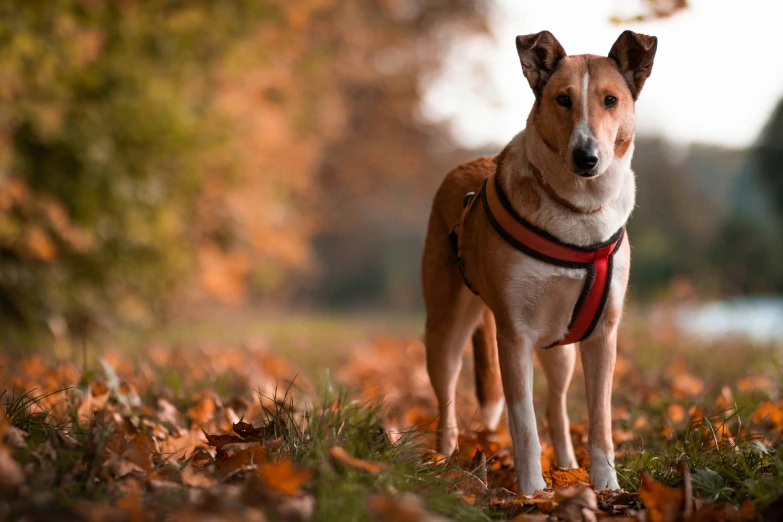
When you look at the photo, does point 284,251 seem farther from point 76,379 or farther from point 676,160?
point 676,160

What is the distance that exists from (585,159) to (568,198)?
11.0 inches

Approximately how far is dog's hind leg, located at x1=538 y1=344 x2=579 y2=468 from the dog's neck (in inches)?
32.6

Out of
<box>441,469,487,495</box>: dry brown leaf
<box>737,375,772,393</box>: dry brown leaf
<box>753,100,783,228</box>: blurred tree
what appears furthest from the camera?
<box>753,100,783,228</box>: blurred tree

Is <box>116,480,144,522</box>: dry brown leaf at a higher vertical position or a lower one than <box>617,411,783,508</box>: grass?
higher

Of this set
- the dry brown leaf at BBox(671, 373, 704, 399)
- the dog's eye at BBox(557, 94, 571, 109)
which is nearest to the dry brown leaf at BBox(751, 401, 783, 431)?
the dry brown leaf at BBox(671, 373, 704, 399)

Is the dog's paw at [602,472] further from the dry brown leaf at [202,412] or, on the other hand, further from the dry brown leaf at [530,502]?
the dry brown leaf at [202,412]

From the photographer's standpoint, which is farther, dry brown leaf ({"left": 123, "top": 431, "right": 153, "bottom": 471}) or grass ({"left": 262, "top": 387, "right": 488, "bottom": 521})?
dry brown leaf ({"left": 123, "top": 431, "right": 153, "bottom": 471})

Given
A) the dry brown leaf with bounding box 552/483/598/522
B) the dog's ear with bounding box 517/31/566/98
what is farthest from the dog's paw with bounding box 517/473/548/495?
the dog's ear with bounding box 517/31/566/98

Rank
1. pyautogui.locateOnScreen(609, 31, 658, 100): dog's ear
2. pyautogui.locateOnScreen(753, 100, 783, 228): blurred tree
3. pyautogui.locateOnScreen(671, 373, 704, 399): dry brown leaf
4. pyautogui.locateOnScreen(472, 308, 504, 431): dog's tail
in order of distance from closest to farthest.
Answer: pyautogui.locateOnScreen(609, 31, 658, 100): dog's ear, pyautogui.locateOnScreen(472, 308, 504, 431): dog's tail, pyautogui.locateOnScreen(671, 373, 704, 399): dry brown leaf, pyautogui.locateOnScreen(753, 100, 783, 228): blurred tree

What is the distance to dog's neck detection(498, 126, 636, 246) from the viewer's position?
3.06 meters

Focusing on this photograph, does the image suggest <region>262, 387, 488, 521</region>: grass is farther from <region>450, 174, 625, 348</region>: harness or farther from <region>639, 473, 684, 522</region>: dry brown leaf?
<region>450, 174, 625, 348</region>: harness

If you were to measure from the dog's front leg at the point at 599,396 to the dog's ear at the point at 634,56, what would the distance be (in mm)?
1014

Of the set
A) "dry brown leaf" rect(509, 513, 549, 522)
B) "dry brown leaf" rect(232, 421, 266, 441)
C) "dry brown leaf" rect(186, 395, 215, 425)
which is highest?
"dry brown leaf" rect(232, 421, 266, 441)

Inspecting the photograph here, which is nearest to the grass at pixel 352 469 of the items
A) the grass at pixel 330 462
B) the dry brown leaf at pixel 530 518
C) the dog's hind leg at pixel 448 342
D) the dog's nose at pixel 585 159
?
the grass at pixel 330 462
